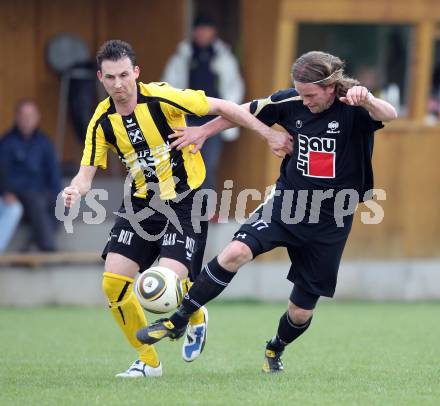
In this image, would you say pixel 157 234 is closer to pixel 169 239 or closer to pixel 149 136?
pixel 169 239

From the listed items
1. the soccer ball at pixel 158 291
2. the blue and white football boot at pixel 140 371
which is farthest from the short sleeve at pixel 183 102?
the blue and white football boot at pixel 140 371

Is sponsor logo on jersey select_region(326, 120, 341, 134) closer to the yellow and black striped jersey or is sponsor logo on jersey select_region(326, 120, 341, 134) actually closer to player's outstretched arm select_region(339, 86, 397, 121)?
player's outstretched arm select_region(339, 86, 397, 121)

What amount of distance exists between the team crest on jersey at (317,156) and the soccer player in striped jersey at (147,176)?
0.12 meters

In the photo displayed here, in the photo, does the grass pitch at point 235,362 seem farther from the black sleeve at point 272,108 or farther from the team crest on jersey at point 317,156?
the black sleeve at point 272,108

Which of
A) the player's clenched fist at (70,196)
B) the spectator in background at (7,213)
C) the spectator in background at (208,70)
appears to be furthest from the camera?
the spectator in background at (208,70)

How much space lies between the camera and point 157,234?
25.0 ft

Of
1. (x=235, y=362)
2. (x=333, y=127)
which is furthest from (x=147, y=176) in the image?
(x=235, y=362)

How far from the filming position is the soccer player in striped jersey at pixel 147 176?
24.6ft

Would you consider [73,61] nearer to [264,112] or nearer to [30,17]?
[30,17]

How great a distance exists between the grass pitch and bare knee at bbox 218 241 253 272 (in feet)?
2.42

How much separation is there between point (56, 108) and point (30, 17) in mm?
1227

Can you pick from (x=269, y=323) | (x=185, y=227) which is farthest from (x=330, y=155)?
(x=269, y=323)

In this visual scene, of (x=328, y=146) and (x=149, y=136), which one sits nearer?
(x=328, y=146)

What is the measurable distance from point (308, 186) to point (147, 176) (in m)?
1.07
